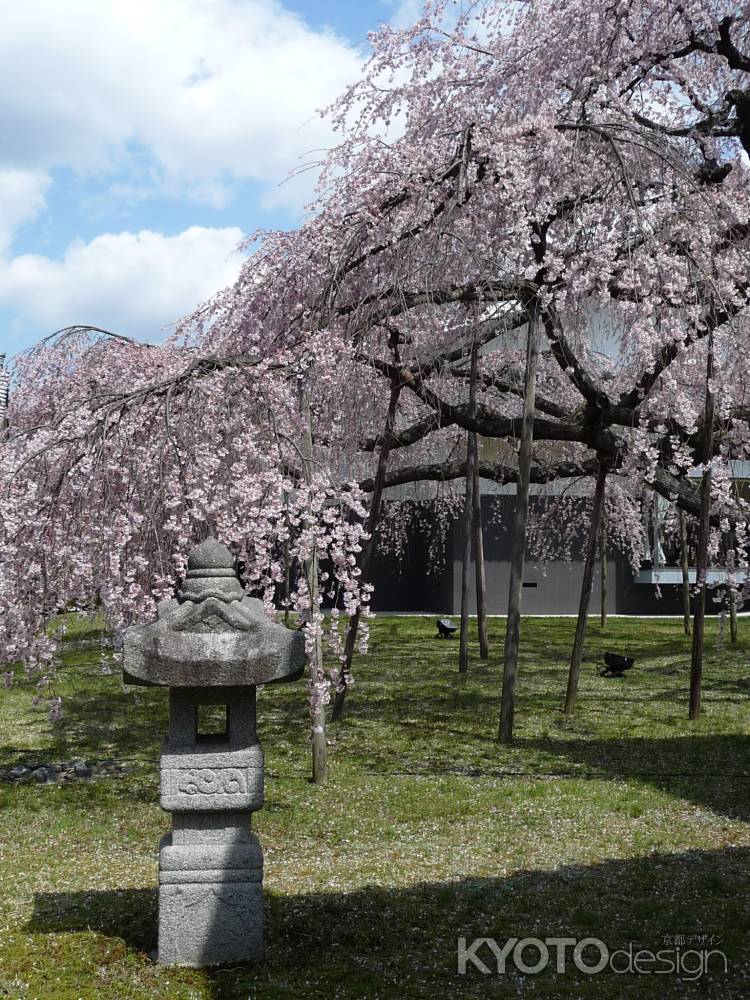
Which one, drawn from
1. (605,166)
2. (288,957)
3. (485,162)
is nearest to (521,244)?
(485,162)

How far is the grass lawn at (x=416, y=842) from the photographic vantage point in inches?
223

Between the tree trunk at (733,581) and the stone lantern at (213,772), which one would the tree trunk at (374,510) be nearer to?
the tree trunk at (733,581)

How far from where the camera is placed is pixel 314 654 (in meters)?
9.64

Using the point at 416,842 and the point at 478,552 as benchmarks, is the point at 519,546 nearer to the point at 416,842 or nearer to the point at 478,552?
the point at 416,842

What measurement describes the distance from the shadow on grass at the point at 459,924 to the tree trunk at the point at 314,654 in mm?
2802

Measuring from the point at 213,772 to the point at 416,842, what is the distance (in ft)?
11.1

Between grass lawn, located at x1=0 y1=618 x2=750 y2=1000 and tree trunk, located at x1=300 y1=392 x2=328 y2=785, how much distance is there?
357 millimetres

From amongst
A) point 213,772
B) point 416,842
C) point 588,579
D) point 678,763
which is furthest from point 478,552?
point 213,772

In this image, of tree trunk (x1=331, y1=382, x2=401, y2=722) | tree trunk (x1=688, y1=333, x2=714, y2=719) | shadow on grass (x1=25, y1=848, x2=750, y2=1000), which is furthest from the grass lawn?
tree trunk (x1=688, y1=333, x2=714, y2=719)

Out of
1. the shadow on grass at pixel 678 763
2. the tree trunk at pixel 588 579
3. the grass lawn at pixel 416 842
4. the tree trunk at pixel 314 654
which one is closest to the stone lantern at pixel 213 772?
the grass lawn at pixel 416 842

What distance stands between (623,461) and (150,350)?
22.7ft

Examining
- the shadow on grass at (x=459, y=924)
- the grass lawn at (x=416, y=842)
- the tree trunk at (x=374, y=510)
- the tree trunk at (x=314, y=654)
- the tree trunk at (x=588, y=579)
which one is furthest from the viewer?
the tree trunk at (x=588, y=579)

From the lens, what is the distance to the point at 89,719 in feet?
48.0

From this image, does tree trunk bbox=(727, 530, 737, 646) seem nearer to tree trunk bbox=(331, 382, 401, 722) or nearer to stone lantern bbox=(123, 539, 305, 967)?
tree trunk bbox=(331, 382, 401, 722)
